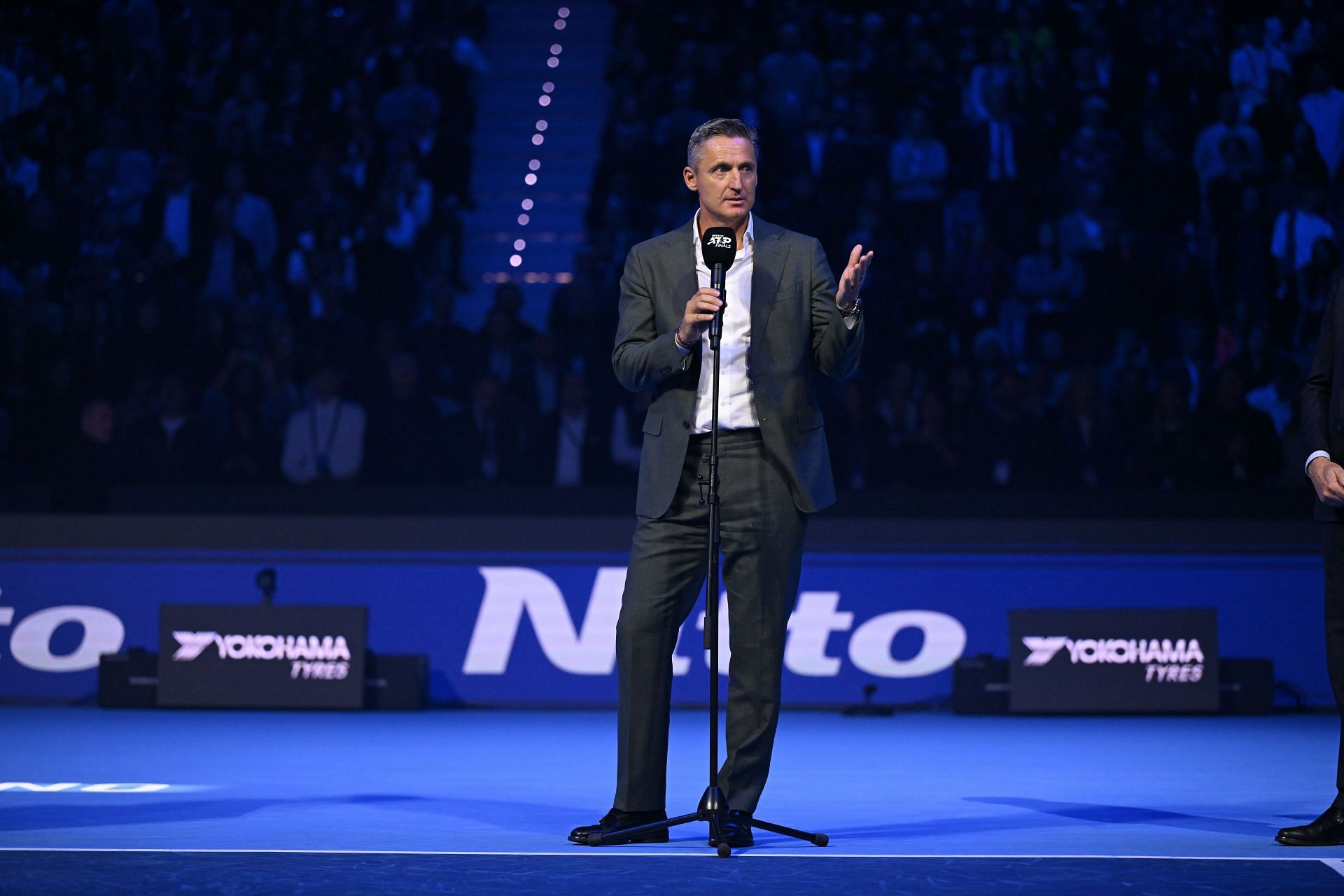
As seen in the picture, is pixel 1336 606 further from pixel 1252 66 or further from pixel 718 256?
pixel 1252 66

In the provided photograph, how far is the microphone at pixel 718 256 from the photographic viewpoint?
3654mm

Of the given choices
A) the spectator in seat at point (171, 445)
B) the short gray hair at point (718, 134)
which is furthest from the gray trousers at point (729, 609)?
the spectator in seat at point (171, 445)

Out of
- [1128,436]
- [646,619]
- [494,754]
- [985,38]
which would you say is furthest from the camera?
[985,38]

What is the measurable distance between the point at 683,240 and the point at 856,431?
5040 mm

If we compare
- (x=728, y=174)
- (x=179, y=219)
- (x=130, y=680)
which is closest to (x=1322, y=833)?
(x=728, y=174)

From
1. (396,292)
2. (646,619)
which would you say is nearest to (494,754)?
(646,619)

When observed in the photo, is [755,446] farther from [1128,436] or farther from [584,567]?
[1128,436]

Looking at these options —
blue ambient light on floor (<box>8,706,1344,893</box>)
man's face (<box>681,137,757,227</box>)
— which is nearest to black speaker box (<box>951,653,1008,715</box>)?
blue ambient light on floor (<box>8,706,1344,893</box>)

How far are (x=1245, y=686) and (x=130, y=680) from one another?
5195mm

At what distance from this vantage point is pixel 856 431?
9.01m

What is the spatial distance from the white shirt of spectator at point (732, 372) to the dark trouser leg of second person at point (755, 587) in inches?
2.5

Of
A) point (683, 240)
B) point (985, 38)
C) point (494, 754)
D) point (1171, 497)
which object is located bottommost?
point (494, 754)

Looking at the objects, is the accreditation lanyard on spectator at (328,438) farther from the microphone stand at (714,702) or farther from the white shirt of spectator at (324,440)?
the microphone stand at (714,702)

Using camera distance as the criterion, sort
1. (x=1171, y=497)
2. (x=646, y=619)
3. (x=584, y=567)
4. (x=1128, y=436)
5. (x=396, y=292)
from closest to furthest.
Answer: (x=646, y=619) < (x=584, y=567) < (x=1171, y=497) < (x=1128, y=436) < (x=396, y=292)
